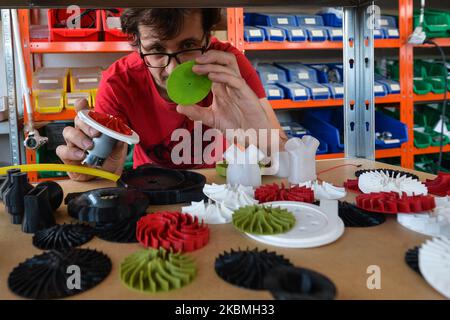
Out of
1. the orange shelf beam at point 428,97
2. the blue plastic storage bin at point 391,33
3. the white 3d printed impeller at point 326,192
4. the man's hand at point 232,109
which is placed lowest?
the white 3d printed impeller at point 326,192

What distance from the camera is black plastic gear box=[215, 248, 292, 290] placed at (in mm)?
370

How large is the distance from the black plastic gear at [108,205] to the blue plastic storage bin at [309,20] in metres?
1.57

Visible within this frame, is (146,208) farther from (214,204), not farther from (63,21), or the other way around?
(63,21)

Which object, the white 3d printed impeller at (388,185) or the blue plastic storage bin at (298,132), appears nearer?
the white 3d printed impeller at (388,185)

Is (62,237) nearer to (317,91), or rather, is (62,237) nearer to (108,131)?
(108,131)

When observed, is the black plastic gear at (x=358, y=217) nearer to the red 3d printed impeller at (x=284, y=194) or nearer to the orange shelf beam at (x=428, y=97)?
the red 3d printed impeller at (x=284, y=194)

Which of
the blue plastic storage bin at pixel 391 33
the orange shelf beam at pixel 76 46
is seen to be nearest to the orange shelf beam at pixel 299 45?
the blue plastic storage bin at pixel 391 33

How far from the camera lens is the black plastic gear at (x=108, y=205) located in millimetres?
518

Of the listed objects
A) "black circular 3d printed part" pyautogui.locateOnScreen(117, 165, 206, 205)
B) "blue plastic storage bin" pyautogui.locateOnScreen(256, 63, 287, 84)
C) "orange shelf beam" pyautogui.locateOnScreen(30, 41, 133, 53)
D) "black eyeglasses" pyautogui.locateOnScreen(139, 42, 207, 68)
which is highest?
"orange shelf beam" pyautogui.locateOnScreen(30, 41, 133, 53)

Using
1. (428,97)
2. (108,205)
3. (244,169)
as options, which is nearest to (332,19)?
(428,97)

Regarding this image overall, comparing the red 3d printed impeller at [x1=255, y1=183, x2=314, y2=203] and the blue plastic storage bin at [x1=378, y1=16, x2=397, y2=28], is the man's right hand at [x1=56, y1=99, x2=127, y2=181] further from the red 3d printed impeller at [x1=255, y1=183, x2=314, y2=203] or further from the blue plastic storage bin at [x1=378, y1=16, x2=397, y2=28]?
the blue plastic storage bin at [x1=378, y1=16, x2=397, y2=28]

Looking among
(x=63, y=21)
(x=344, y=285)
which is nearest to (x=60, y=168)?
(x=344, y=285)

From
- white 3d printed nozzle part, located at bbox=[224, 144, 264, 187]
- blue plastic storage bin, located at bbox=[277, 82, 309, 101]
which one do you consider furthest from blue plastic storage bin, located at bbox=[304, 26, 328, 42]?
white 3d printed nozzle part, located at bbox=[224, 144, 264, 187]

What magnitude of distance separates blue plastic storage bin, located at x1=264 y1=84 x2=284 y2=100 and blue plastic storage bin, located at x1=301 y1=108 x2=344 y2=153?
0.30 meters
